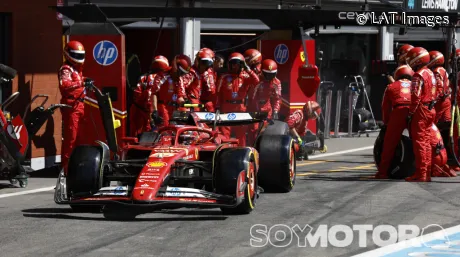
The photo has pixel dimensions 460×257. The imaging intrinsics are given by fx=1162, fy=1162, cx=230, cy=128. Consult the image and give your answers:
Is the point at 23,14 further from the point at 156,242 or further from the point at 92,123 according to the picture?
the point at 156,242

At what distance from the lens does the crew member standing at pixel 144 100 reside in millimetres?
19422

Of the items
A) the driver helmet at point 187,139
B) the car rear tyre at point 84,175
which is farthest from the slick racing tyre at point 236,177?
the car rear tyre at point 84,175

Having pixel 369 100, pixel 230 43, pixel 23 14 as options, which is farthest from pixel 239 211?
pixel 369 100

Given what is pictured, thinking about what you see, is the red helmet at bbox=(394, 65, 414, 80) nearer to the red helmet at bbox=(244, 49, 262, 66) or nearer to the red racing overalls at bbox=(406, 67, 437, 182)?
the red racing overalls at bbox=(406, 67, 437, 182)

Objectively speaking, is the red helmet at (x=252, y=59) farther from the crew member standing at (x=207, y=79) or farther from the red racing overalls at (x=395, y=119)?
the red racing overalls at (x=395, y=119)

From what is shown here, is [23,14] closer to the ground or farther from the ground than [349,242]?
farther from the ground

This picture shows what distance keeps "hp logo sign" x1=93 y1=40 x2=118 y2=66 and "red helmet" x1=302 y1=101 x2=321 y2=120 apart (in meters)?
4.20

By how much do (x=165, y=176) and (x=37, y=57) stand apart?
6465 mm

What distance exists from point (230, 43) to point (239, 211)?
1270 cm

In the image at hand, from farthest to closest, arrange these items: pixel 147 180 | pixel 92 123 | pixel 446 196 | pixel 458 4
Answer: pixel 458 4, pixel 92 123, pixel 446 196, pixel 147 180

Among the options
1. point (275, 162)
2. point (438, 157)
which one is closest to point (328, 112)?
point (438, 157)

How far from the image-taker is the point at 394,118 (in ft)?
55.3

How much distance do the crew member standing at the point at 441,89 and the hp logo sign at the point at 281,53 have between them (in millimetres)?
4514

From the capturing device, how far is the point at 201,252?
10281 mm
